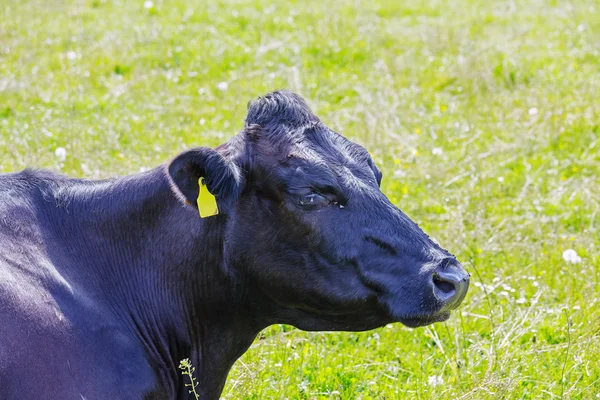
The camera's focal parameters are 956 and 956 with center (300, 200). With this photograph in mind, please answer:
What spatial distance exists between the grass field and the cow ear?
144 centimetres

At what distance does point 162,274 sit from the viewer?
4703 millimetres

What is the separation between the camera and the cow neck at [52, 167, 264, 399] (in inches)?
182

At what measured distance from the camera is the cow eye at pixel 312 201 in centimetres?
444

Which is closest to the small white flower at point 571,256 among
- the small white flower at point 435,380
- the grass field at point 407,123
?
the grass field at point 407,123

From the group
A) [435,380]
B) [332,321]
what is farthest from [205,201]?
[435,380]

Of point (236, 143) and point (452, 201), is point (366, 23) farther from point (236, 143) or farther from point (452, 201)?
point (236, 143)

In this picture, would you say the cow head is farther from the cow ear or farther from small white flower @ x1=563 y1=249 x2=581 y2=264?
small white flower @ x1=563 y1=249 x2=581 y2=264

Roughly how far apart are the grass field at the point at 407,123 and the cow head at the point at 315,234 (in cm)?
107

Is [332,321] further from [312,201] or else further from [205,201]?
[205,201]

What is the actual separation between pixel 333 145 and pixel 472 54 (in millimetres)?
7265

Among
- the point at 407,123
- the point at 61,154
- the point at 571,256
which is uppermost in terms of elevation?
the point at 61,154

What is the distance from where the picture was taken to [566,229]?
8062mm

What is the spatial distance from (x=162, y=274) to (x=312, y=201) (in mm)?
860

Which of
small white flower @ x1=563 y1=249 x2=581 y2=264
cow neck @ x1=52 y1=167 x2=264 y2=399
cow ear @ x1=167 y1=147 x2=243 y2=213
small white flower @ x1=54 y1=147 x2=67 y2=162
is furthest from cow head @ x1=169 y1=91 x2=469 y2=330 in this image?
small white flower @ x1=54 y1=147 x2=67 y2=162
